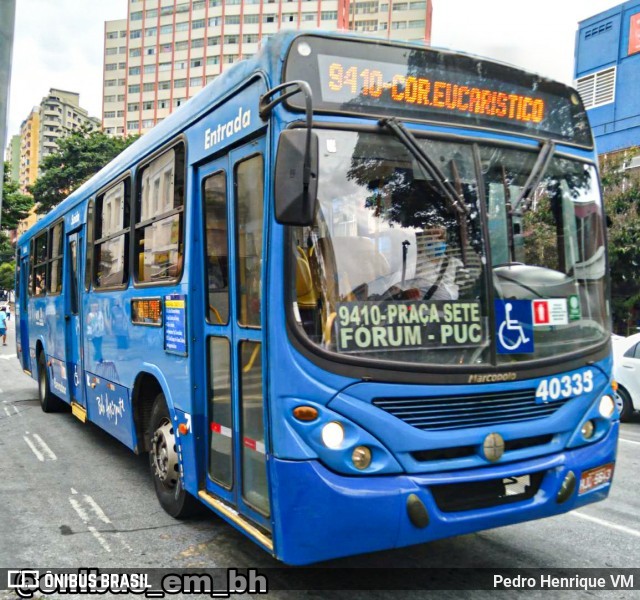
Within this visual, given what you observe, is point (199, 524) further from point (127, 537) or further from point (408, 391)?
point (408, 391)

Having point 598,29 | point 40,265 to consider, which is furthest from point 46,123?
point 40,265

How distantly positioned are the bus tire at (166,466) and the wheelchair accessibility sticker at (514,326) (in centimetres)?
262

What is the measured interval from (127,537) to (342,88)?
354 cm

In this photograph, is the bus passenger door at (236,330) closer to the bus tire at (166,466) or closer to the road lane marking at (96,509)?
the bus tire at (166,466)

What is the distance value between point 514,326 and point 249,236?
1.59m

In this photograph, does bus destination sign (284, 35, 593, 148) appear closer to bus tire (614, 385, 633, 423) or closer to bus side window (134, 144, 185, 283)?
bus side window (134, 144, 185, 283)

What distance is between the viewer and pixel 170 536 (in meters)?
4.89

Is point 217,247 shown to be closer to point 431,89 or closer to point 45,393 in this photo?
point 431,89

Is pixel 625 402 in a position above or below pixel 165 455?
below

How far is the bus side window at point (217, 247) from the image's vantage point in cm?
419

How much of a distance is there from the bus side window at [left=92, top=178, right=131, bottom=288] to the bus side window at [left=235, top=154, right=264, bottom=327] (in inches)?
95.1

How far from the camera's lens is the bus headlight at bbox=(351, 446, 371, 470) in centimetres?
327

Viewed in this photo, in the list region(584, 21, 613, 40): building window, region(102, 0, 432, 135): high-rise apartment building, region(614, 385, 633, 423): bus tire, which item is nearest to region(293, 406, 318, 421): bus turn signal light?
region(614, 385, 633, 423): bus tire

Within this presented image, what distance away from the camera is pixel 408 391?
11.1ft
